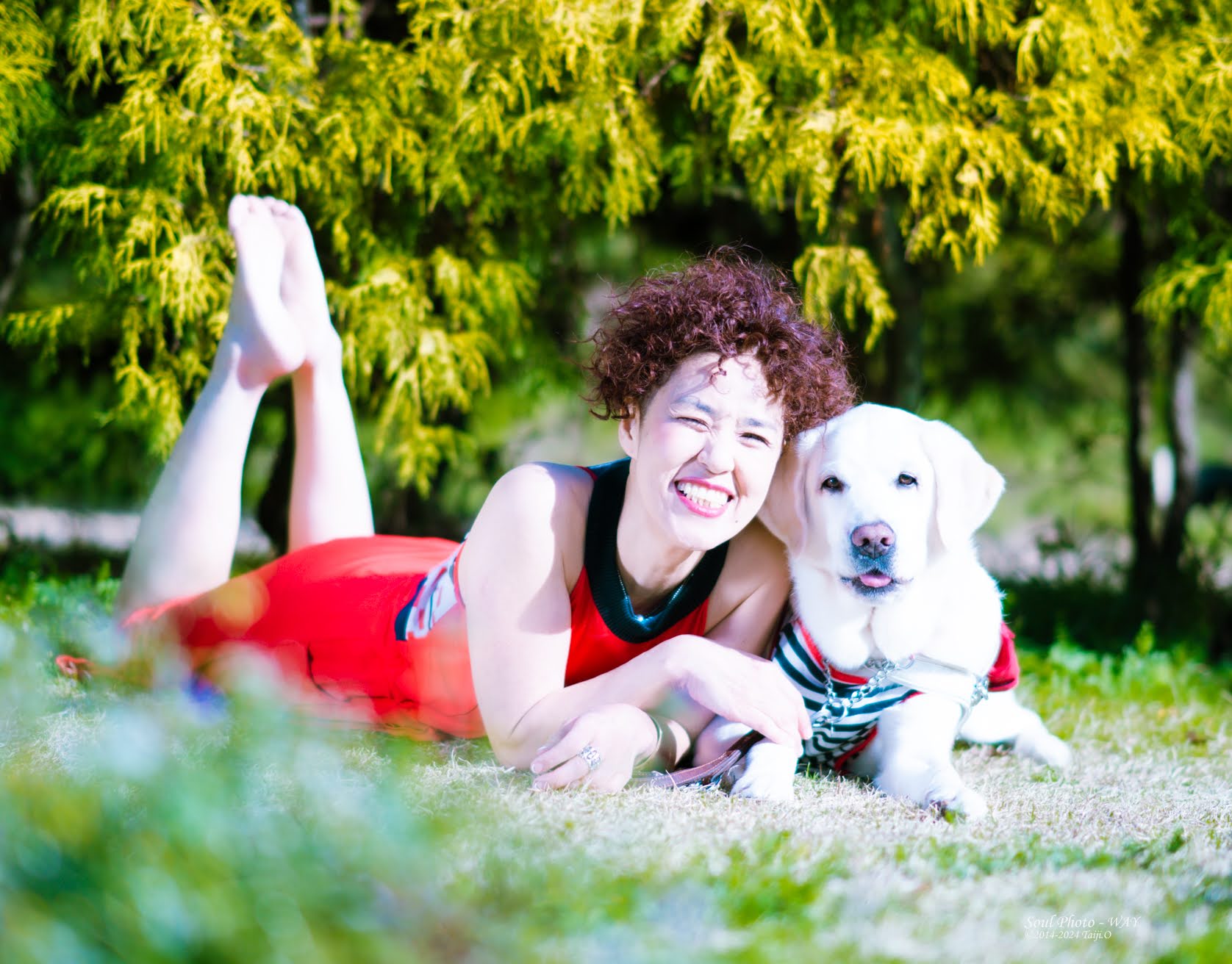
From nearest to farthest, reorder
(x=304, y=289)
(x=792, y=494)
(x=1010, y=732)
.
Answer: (x=792, y=494) < (x=1010, y=732) < (x=304, y=289)

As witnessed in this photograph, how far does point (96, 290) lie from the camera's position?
159 inches

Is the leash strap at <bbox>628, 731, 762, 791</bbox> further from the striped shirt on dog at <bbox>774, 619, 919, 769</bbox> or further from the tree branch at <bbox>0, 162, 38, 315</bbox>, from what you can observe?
the tree branch at <bbox>0, 162, 38, 315</bbox>

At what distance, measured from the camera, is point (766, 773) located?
7.76 feet

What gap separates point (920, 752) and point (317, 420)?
207 cm

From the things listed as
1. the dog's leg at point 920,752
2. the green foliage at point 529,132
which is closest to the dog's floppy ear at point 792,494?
the dog's leg at point 920,752

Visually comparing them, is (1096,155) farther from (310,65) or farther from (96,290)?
(96,290)

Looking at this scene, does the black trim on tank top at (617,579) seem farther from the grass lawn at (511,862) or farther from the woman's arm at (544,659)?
the grass lawn at (511,862)

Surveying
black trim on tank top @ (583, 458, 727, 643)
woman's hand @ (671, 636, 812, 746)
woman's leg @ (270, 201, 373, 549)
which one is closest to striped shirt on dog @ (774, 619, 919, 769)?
woman's hand @ (671, 636, 812, 746)

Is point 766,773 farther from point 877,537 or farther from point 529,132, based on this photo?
point 529,132

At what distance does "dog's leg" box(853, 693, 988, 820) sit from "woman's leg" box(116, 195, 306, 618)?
6.45ft

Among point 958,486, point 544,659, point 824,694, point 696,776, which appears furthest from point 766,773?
point 958,486

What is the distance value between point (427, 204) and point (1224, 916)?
3385 mm

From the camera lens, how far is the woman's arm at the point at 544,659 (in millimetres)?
2363

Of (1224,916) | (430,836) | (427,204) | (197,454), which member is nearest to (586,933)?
(430,836)
